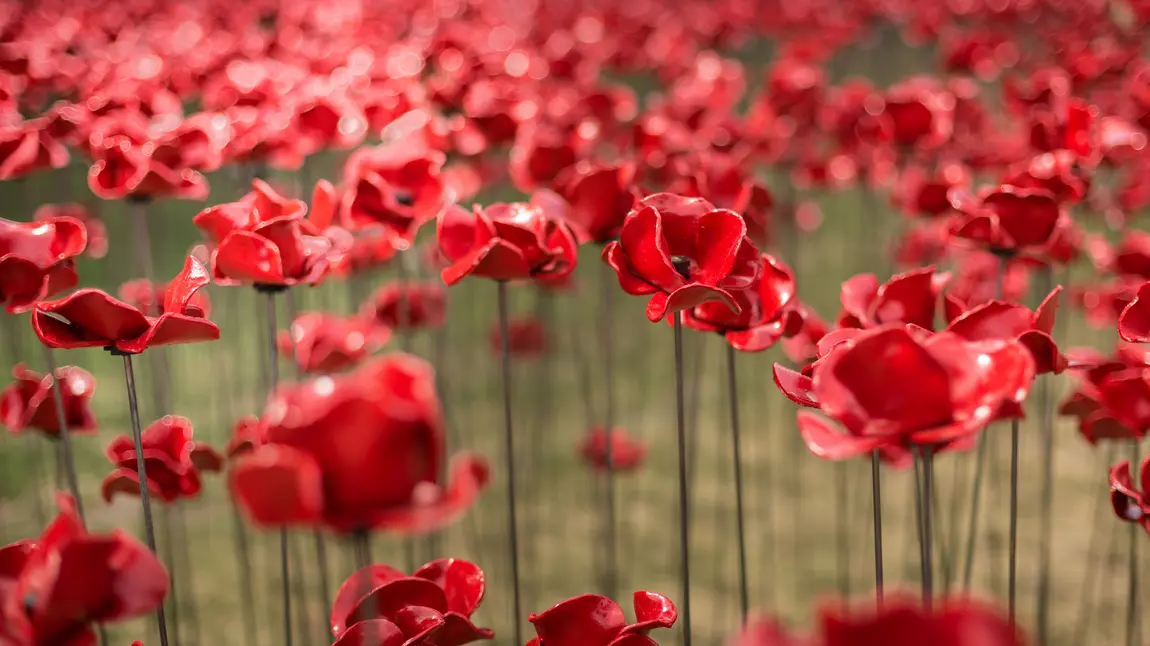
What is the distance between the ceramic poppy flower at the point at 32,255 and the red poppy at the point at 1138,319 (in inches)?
21.9

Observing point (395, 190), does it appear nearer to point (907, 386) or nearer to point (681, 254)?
point (681, 254)

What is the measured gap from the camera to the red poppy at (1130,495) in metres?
0.48

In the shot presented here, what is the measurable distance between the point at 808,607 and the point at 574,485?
41 centimetres

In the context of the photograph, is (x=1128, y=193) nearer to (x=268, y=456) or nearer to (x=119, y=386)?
(x=268, y=456)

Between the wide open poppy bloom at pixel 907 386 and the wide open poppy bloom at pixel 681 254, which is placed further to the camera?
the wide open poppy bloom at pixel 681 254

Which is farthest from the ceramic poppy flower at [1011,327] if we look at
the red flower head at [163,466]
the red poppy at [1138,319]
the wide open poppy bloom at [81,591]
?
the red flower head at [163,466]

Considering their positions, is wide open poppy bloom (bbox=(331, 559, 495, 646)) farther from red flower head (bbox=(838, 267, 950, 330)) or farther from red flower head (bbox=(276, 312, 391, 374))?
red flower head (bbox=(276, 312, 391, 374))

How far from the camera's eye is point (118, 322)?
468mm

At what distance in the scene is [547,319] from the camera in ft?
5.78

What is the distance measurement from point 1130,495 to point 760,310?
7.9 inches

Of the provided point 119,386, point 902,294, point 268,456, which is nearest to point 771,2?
point 119,386

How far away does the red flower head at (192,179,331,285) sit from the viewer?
0.52 m

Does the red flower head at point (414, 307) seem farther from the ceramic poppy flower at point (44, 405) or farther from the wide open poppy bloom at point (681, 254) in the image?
the wide open poppy bloom at point (681, 254)

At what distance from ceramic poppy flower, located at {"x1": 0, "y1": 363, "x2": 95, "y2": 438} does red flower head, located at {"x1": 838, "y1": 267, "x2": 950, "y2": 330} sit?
572mm
